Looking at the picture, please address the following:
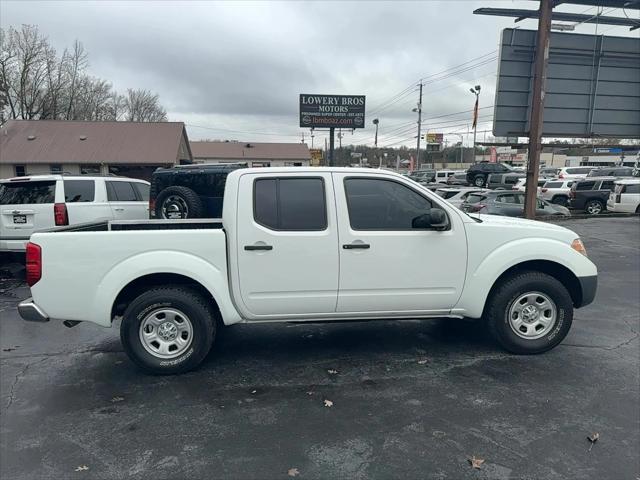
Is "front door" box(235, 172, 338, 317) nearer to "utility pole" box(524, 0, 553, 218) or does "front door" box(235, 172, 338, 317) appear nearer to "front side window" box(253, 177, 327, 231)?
"front side window" box(253, 177, 327, 231)

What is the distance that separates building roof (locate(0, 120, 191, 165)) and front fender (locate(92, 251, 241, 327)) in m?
31.2

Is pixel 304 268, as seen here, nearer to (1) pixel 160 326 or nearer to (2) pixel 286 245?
(2) pixel 286 245

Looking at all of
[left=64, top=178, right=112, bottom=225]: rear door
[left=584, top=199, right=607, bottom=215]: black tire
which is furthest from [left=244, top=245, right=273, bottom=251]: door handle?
[left=584, top=199, right=607, bottom=215]: black tire

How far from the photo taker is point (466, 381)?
13.2ft

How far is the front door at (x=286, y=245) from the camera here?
4.08 metres

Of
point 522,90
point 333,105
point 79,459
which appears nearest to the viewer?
point 79,459

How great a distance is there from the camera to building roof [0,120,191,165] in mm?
33000

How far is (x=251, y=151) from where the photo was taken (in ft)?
204

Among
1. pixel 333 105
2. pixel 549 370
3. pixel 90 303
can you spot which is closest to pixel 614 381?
pixel 549 370

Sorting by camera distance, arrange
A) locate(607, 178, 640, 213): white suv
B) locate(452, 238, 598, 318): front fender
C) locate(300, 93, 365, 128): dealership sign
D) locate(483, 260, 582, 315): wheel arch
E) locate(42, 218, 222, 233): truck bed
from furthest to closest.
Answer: locate(300, 93, 365, 128): dealership sign < locate(607, 178, 640, 213): white suv < locate(42, 218, 222, 233): truck bed < locate(483, 260, 582, 315): wheel arch < locate(452, 238, 598, 318): front fender

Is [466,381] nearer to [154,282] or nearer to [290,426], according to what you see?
[290,426]

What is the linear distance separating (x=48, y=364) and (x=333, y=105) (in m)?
23.2

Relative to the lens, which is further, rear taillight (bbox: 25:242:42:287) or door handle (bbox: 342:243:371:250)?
door handle (bbox: 342:243:371:250)

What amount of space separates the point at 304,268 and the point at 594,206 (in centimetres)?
2050
